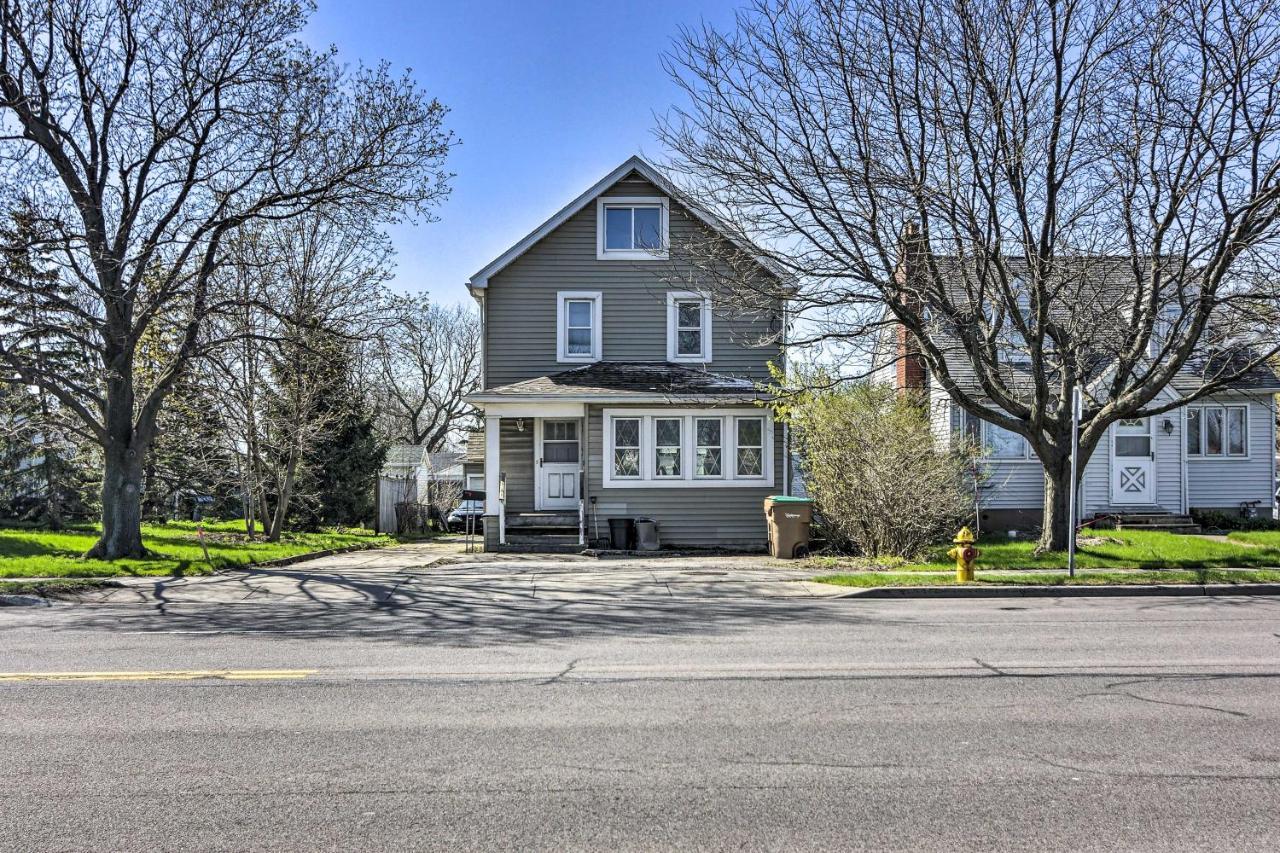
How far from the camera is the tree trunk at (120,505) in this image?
56.1ft

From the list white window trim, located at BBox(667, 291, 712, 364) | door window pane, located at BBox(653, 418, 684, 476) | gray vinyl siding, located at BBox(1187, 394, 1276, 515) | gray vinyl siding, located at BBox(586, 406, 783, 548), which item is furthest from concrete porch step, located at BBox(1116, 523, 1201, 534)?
door window pane, located at BBox(653, 418, 684, 476)

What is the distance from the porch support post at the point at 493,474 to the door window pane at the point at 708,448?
4.60 m

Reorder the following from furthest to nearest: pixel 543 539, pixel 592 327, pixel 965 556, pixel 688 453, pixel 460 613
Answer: pixel 592 327
pixel 688 453
pixel 543 539
pixel 965 556
pixel 460 613

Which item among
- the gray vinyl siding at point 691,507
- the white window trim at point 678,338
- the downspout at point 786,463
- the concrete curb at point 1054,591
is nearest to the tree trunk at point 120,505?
the gray vinyl siding at point 691,507

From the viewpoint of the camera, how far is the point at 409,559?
64.6 feet

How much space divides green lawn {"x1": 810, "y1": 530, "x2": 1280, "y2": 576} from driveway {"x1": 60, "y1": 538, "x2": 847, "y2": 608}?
174 centimetres

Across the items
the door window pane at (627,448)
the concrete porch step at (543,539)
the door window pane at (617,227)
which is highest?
the door window pane at (617,227)

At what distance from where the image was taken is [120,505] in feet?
56.6

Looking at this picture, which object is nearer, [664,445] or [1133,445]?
[664,445]

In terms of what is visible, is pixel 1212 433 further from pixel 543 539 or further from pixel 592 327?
pixel 543 539

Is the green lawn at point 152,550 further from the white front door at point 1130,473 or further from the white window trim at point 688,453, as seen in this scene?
the white front door at point 1130,473

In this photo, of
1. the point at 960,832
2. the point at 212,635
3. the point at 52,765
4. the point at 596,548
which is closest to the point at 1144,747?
the point at 960,832

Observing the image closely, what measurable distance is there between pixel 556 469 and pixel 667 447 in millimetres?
2721

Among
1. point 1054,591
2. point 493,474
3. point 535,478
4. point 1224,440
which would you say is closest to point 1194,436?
point 1224,440
